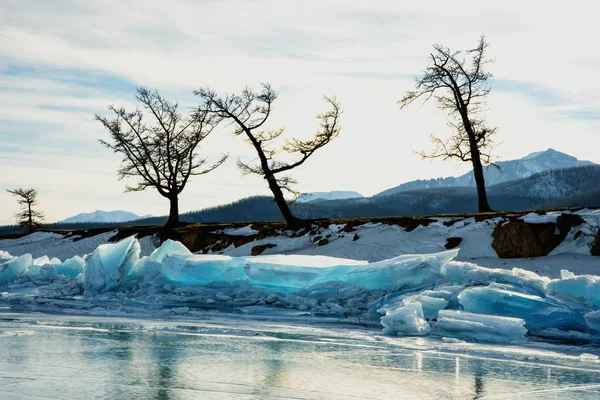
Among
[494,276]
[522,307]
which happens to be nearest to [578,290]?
[522,307]

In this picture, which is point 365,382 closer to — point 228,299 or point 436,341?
point 436,341

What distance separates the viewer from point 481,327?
26.6 feet

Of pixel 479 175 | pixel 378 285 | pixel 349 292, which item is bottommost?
pixel 349 292

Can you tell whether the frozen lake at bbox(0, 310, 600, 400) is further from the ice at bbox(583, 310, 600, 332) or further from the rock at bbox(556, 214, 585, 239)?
the rock at bbox(556, 214, 585, 239)

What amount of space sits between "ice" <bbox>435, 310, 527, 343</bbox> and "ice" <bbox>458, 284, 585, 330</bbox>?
1.40ft


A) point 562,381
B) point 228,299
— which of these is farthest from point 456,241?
point 562,381

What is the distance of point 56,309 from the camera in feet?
37.3

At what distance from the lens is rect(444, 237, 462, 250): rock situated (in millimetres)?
15625

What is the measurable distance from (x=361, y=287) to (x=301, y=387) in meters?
6.55

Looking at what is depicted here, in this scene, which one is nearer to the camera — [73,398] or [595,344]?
[73,398]

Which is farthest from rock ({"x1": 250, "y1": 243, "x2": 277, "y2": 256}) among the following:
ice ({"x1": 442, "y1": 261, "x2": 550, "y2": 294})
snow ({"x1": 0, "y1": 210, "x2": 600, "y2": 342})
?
ice ({"x1": 442, "y1": 261, "x2": 550, "y2": 294})

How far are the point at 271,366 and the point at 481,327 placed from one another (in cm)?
339

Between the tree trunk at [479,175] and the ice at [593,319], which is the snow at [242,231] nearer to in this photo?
the tree trunk at [479,175]

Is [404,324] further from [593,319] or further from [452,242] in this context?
[452,242]
